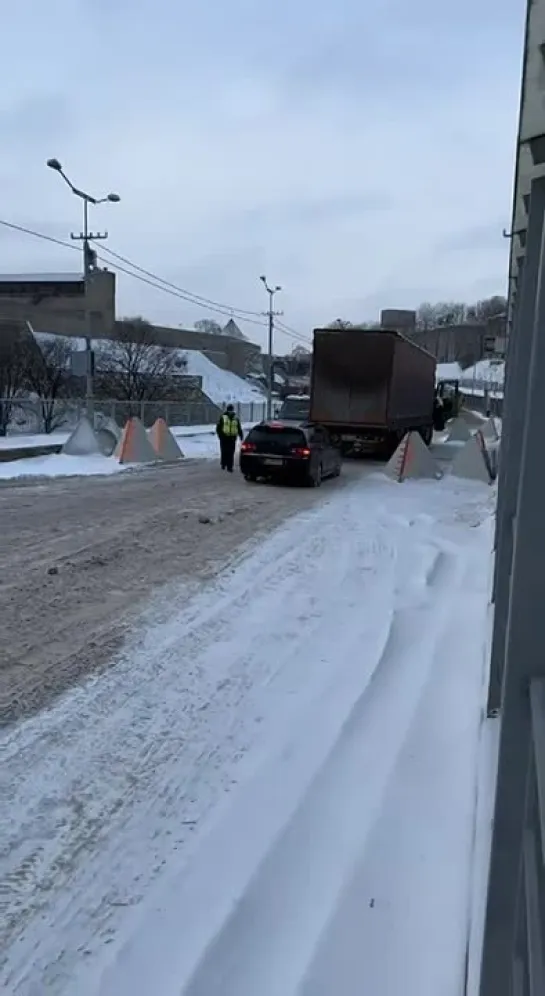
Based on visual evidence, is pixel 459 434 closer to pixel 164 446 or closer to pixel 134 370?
pixel 164 446

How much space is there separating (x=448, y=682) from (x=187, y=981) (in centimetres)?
332

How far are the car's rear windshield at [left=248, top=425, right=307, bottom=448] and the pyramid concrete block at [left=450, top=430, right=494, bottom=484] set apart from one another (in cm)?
440

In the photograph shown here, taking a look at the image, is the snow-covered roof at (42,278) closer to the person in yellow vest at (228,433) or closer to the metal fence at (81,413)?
the metal fence at (81,413)

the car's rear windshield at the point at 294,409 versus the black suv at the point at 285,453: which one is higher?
the car's rear windshield at the point at 294,409

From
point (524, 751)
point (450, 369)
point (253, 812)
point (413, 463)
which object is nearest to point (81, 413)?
point (413, 463)

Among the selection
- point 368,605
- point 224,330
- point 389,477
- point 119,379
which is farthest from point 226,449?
point 224,330

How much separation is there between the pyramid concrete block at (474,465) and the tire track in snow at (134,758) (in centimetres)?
1227

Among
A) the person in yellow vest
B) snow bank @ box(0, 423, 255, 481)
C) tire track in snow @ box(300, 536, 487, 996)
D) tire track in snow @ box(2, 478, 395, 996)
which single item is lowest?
snow bank @ box(0, 423, 255, 481)

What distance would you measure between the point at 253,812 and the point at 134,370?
5019cm

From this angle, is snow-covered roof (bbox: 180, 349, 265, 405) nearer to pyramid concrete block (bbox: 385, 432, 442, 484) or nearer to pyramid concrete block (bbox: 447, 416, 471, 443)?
pyramid concrete block (bbox: 447, 416, 471, 443)

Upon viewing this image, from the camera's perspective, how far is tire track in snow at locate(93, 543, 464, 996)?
119 inches

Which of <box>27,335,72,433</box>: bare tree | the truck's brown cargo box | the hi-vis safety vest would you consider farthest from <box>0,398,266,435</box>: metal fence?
the truck's brown cargo box

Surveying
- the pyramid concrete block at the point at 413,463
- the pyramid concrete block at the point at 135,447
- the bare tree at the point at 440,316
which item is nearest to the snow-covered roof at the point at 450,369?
the bare tree at the point at 440,316

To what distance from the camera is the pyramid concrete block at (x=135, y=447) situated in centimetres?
2333
